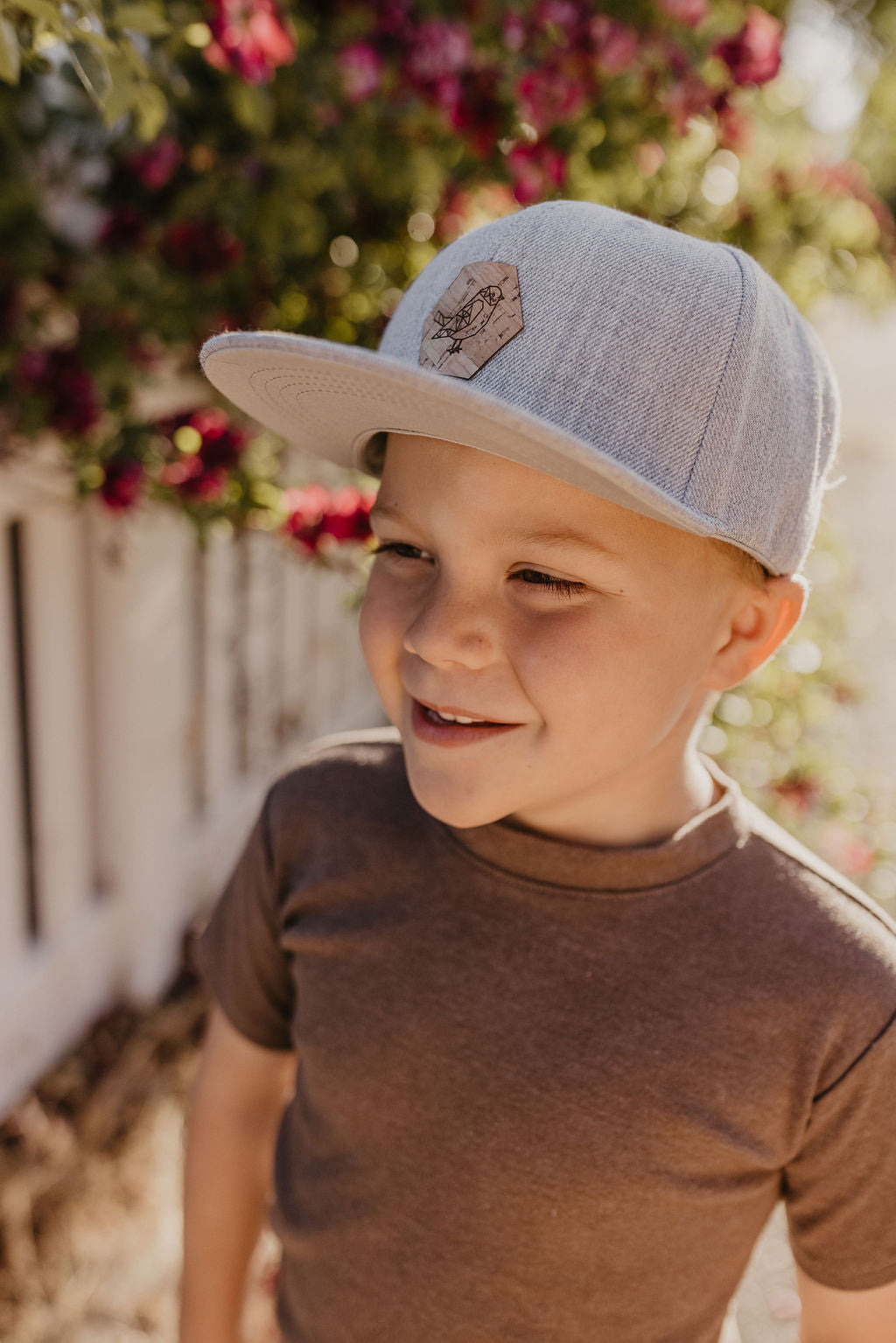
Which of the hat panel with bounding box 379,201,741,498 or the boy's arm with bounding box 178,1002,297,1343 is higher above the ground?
the hat panel with bounding box 379,201,741,498

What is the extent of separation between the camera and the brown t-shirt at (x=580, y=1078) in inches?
37.2

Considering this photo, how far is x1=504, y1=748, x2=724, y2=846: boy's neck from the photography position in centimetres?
104

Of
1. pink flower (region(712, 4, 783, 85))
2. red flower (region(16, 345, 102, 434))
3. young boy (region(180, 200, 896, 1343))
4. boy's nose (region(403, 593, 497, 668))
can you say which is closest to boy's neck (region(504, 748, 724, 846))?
young boy (region(180, 200, 896, 1343))

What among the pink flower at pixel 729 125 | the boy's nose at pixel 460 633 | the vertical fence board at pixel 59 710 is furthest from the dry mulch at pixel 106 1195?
the pink flower at pixel 729 125

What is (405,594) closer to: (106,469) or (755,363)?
(755,363)

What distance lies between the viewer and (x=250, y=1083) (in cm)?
130

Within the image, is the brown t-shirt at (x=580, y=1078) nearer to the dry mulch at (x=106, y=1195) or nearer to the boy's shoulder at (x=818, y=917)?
the boy's shoulder at (x=818, y=917)

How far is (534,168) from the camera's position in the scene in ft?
5.97

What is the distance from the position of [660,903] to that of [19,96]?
67.8 inches

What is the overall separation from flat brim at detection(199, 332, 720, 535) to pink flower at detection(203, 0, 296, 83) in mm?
775

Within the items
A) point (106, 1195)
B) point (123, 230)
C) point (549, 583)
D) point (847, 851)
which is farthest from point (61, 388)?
point (847, 851)

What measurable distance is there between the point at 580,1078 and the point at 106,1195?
5.67 feet

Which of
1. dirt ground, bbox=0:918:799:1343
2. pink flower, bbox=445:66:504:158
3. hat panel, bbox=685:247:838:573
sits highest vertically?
pink flower, bbox=445:66:504:158

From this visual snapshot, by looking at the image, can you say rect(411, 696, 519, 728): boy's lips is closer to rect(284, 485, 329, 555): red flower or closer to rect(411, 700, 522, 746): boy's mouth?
rect(411, 700, 522, 746): boy's mouth
